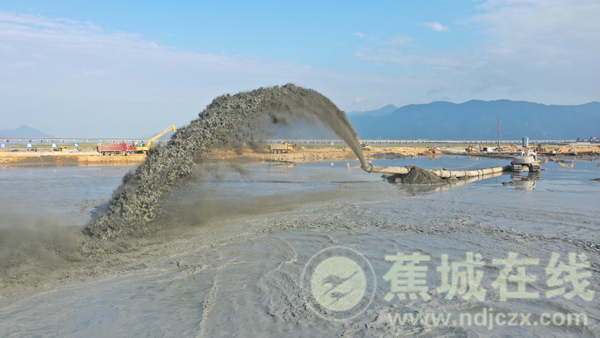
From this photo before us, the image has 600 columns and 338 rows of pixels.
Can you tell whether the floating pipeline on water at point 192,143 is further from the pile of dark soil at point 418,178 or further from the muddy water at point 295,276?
the pile of dark soil at point 418,178

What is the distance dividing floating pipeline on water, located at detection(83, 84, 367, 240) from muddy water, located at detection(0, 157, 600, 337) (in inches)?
42.8

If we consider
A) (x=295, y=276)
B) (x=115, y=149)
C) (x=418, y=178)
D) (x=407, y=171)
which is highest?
(x=115, y=149)

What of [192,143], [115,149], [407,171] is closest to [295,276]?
[192,143]

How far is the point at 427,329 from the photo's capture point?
6203 mm

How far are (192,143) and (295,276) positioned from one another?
5761 mm

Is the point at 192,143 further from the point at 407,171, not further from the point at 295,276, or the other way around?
the point at 407,171

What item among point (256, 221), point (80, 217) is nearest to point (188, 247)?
point (256, 221)

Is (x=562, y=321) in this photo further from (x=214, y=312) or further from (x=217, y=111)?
(x=217, y=111)

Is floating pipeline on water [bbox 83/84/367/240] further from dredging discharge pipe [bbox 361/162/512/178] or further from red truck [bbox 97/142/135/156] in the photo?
red truck [bbox 97/142/135/156]

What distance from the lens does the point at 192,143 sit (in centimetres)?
1199

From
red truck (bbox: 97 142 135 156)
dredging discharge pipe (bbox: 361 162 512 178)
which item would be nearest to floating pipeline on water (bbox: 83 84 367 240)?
dredging discharge pipe (bbox: 361 162 512 178)

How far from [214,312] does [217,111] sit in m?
7.71

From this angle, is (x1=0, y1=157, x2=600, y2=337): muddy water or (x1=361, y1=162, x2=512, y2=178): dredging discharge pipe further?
(x1=361, y1=162, x2=512, y2=178): dredging discharge pipe

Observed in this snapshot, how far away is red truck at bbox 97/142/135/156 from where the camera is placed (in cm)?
5483
